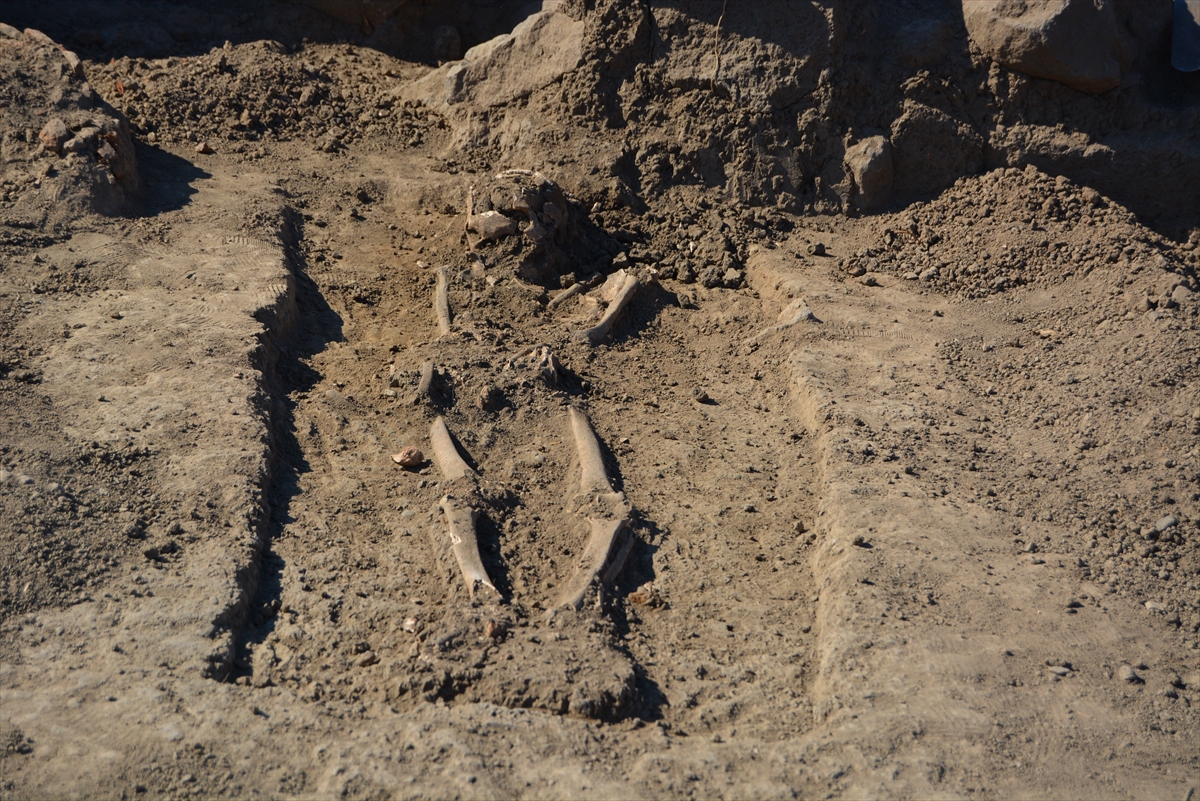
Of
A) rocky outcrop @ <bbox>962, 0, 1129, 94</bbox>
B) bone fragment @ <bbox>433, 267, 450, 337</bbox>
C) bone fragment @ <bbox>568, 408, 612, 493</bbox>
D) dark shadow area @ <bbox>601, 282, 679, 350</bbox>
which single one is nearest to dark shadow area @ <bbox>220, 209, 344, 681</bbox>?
bone fragment @ <bbox>433, 267, 450, 337</bbox>

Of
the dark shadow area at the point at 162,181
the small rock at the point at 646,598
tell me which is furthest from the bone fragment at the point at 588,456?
the dark shadow area at the point at 162,181

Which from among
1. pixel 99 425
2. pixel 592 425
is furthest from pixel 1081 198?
pixel 99 425

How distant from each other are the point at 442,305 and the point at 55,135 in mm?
2457

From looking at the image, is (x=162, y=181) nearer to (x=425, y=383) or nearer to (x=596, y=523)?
(x=425, y=383)

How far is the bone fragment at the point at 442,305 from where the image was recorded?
505cm

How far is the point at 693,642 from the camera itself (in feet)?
11.5

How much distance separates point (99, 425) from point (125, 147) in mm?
2459

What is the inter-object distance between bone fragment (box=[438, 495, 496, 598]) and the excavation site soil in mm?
19

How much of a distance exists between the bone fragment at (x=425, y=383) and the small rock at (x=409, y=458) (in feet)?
1.11

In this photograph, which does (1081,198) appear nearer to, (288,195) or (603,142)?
(603,142)

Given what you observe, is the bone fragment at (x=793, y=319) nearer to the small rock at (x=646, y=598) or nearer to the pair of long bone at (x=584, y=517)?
the pair of long bone at (x=584, y=517)

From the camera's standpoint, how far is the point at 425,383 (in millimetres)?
4531

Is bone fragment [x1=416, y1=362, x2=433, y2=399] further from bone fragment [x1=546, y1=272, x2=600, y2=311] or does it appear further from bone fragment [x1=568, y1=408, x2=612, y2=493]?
bone fragment [x1=546, y1=272, x2=600, y2=311]

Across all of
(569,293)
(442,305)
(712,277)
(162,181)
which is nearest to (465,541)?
(442,305)
